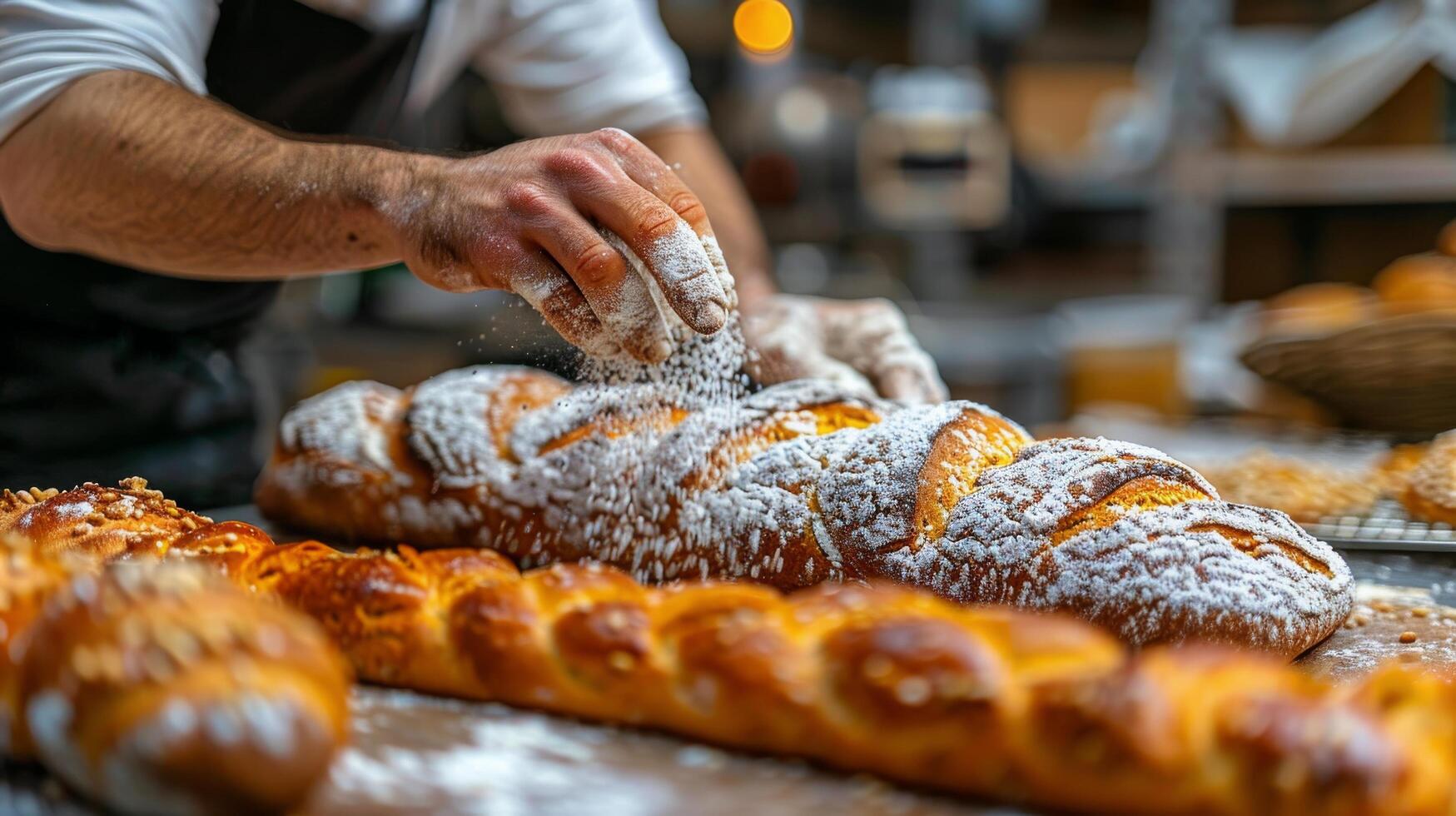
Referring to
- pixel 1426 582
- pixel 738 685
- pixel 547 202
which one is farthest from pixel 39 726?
pixel 1426 582

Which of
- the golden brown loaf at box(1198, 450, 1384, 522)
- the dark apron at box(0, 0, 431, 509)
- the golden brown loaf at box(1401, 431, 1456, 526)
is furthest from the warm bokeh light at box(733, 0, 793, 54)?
the golden brown loaf at box(1401, 431, 1456, 526)

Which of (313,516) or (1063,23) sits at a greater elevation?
(1063,23)

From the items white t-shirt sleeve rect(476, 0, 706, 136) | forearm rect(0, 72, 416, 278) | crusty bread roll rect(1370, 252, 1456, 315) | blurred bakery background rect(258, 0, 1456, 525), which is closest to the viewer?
forearm rect(0, 72, 416, 278)

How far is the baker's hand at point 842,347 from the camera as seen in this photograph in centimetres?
150

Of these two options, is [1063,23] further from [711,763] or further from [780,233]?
[711,763]

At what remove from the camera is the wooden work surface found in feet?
2.25

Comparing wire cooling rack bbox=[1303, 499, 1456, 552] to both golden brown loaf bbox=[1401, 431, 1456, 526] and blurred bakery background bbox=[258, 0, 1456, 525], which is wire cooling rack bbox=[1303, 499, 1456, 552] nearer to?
golden brown loaf bbox=[1401, 431, 1456, 526]

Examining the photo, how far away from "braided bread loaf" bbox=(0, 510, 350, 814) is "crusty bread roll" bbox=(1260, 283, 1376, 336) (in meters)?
2.04

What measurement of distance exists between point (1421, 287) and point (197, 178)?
7.33 feet

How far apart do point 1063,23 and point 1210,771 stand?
5.07 metres

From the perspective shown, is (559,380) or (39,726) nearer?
(39,726)

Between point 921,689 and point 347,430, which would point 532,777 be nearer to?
point 921,689

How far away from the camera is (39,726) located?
0.67 meters

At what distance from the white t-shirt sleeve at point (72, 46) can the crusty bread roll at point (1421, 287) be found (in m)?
2.12
